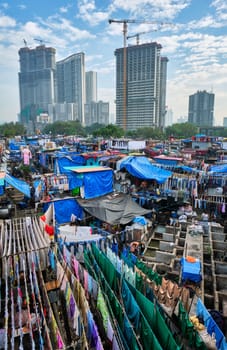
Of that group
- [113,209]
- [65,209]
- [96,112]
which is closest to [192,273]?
[113,209]

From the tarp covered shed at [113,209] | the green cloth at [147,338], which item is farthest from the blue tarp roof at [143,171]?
the green cloth at [147,338]

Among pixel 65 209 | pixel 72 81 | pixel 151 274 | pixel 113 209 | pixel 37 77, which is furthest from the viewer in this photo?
pixel 37 77

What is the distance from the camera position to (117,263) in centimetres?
750

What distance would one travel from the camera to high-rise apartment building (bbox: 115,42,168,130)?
105m

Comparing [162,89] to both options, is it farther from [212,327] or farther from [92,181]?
[212,327]

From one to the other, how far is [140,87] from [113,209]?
105472mm

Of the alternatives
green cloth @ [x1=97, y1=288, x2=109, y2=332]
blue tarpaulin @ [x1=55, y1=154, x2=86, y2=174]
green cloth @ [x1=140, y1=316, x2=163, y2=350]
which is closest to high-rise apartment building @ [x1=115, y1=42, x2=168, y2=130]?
blue tarpaulin @ [x1=55, y1=154, x2=86, y2=174]

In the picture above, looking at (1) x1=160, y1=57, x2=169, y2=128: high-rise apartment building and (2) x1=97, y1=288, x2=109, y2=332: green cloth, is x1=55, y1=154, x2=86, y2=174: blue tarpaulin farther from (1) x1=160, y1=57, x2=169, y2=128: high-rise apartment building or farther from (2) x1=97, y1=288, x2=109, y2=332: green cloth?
(1) x1=160, y1=57, x2=169, y2=128: high-rise apartment building

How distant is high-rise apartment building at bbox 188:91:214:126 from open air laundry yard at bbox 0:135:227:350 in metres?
121

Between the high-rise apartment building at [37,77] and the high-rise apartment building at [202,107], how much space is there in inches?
3863

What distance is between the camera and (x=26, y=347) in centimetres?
581

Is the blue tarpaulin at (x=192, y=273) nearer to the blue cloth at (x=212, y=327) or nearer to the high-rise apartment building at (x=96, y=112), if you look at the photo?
the blue cloth at (x=212, y=327)

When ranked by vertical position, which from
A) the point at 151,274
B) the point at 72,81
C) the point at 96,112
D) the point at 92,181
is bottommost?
the point at 151,274

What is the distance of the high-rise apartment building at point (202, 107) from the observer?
124562 millimetres
